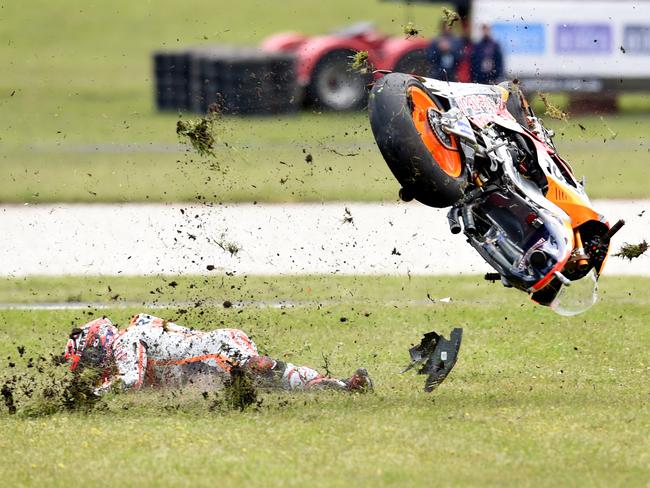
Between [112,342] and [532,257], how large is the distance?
2.70m

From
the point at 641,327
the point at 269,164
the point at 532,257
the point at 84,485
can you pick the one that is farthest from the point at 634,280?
the point at 269,164

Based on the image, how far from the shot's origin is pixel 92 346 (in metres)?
8.82

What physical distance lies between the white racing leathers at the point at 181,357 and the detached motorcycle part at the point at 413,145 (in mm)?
1371

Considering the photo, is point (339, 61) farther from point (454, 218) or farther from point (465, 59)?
point (454, 218)

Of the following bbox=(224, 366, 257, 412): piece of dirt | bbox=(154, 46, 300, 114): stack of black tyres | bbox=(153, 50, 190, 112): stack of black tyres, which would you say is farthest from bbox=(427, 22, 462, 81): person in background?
bbox=(224, 366, 257, 412): piece of dirt

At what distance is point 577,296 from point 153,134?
701 inches

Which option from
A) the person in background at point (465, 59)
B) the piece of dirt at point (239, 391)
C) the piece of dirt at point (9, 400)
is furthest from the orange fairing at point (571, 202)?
the person in background at point (465, 59)

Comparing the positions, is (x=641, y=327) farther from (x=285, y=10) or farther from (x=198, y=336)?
(x=285, y=10)

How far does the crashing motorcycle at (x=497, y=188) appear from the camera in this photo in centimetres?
857

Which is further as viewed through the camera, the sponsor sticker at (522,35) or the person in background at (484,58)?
the sponsor sticker at (522,35)

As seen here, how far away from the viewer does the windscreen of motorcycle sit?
870cm

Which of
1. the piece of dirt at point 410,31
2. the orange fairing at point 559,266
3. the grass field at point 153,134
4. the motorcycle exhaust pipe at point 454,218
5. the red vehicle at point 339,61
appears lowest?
the grass field at point 153,134

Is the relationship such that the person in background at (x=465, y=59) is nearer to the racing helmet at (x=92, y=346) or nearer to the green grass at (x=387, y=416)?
the green grass at (x=387, y=416)

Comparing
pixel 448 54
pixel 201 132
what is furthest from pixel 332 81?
pixel 201 132
